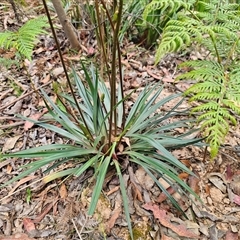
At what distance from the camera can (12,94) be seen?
7.47ft

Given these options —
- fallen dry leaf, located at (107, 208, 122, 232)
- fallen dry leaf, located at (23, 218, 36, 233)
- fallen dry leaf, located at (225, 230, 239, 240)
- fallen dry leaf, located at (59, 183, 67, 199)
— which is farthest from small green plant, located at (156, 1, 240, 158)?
fallen dry leaf, located at (23, 218, 36, 233)

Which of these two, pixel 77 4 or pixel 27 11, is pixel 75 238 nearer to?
pixel 77 4

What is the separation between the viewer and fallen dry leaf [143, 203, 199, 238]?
4.98 ft

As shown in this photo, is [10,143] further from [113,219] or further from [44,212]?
[113,219]

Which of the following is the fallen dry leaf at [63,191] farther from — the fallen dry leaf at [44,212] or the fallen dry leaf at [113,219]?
the fallen dry leaf at [113,219]

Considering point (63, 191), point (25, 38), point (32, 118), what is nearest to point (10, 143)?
point (32, 118)

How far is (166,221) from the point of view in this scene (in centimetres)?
155

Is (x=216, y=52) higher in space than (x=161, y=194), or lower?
higher

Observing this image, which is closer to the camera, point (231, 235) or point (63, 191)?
point (231, 235)

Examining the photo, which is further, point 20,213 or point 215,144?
point 20,213

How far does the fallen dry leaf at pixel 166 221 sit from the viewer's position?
152 cm

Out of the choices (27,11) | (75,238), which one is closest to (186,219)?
(75,238)

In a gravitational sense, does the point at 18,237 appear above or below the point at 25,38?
below

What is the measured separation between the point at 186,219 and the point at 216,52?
86cm
